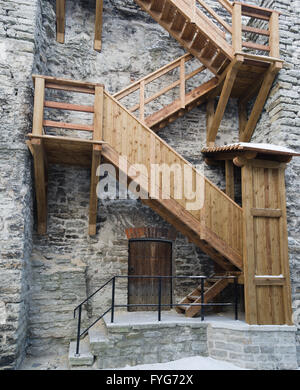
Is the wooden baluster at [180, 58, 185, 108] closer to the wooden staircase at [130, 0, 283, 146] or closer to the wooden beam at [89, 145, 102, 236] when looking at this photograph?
the wooden staircase at [130, 0, 283, 146]

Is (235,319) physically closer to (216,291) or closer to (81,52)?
(216,291)

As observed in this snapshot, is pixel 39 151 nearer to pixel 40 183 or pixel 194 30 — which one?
pixel 40 183

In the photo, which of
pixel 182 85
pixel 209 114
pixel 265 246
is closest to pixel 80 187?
pixel 182 85

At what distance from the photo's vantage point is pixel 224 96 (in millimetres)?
7461

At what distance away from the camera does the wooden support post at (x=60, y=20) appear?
24.9 ft

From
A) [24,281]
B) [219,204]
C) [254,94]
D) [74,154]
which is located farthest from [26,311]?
[254,94]

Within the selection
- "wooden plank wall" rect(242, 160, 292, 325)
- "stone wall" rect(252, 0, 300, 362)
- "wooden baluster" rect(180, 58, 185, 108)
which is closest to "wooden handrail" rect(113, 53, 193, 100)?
"wooden baluster" rect(180, 58, 185, 108)

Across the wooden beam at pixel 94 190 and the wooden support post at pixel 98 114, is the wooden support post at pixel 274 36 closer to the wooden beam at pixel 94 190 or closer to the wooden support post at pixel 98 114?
the wooden support post at pixel 98 114

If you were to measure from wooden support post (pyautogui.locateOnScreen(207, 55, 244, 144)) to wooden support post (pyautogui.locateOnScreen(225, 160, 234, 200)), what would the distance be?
0.69 metres

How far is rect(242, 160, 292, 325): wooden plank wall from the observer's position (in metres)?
5.97

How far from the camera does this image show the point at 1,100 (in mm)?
6141

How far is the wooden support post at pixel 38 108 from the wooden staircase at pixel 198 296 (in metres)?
4.16

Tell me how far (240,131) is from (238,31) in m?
2.39
